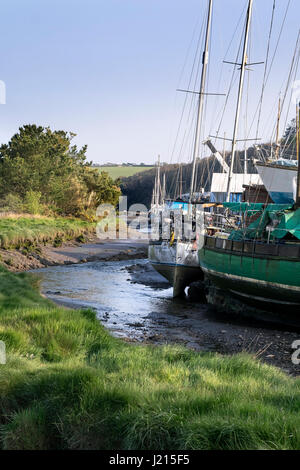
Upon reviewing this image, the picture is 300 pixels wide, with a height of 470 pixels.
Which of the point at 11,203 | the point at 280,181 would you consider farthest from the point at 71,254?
the point at 280,181

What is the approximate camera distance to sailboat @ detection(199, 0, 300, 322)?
51.8 ft

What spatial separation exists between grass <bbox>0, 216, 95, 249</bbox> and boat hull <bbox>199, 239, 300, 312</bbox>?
1674 cm

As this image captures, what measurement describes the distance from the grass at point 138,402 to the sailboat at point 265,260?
8205mm

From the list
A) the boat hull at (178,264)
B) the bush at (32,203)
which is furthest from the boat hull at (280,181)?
the bush at (32,203)

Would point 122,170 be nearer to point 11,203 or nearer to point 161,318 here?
point 11,203

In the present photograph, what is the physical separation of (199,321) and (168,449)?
42.5ft

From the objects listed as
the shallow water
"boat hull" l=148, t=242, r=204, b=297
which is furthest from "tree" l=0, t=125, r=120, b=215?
"boat hull" l=148, t=242, r=204, b=297

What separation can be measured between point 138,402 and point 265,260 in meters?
11.8

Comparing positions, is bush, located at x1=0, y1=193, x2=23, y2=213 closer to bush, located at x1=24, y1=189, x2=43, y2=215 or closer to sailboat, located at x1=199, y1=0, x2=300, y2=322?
bush, located at x1=24, y1=189, x2=43, y2=215

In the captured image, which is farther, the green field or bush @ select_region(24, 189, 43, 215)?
the green field

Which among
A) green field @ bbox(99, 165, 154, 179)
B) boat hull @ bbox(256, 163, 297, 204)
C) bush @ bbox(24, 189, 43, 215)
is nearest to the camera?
boat hull @ bbox(256, 163, 297, 204)

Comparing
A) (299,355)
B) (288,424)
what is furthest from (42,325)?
(299,355)

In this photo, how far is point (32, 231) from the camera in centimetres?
3572
